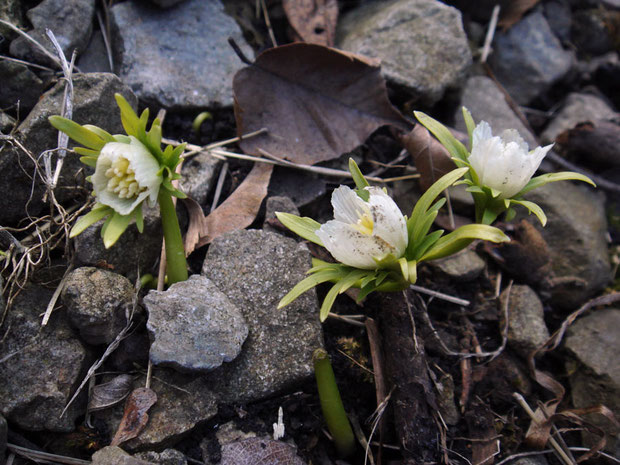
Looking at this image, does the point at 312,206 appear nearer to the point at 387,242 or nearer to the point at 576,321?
the point at 387,242

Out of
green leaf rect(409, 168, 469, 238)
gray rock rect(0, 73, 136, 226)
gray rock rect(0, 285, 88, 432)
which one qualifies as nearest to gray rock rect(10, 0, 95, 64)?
gray rock rect(0, 73, 136, 226)

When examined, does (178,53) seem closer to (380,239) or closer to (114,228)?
(114,228)

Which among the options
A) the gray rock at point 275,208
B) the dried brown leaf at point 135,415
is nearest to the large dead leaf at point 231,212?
the gray rock at point 275,208

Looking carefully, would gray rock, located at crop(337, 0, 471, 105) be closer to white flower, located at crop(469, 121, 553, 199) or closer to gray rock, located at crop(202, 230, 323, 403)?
white flower, located at crop(469, 121, 553, 199)

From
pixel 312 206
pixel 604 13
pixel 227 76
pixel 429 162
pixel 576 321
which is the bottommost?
pixel 576 321

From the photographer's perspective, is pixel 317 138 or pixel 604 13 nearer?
pixel 317 138

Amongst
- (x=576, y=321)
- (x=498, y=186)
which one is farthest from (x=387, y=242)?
(x=576, y=321)

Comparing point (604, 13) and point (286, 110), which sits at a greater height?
point (604, 13)

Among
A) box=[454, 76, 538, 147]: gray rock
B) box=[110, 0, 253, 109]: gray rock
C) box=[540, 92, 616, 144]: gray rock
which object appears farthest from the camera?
box=[540, 92, 616, 144]: gray rock
